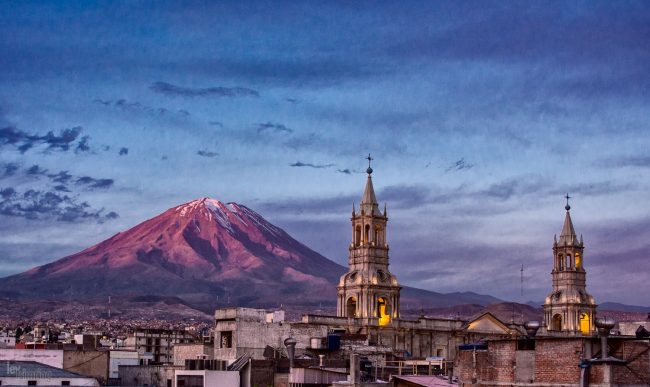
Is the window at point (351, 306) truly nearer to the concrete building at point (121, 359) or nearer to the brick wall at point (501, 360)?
the concrete building at point (121, 359)

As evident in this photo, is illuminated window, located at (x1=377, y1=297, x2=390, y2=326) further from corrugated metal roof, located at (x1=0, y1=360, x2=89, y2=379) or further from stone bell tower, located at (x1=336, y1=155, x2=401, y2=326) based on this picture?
corrugated metal roof, located at (x1=0, y1=360, x2=89, y2=379)

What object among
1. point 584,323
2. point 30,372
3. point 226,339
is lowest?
point 30,372

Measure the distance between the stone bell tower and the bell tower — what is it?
82.8 ft

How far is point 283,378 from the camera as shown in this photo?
205ft

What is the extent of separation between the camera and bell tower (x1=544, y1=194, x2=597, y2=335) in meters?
137

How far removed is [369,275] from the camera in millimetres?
120312

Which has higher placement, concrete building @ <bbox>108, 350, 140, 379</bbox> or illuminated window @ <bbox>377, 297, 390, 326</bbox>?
illuminated window @ <bbox>377, 297, 390, 326</bbox>

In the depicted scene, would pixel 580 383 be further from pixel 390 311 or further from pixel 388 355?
pixel 390 311

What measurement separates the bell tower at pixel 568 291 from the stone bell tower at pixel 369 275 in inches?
993

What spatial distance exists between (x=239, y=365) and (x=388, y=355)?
23008mm

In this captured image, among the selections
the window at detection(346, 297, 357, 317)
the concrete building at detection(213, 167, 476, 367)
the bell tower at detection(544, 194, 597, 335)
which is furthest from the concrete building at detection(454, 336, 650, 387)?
the bell tower at detection(544, 194, 597, 335)

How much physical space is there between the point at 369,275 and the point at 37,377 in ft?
226

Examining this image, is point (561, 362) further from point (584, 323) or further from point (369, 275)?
point (584, 323)

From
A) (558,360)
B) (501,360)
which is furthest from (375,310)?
(558,360)
